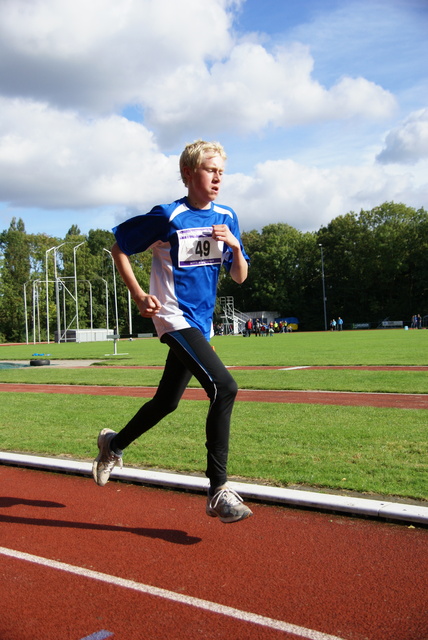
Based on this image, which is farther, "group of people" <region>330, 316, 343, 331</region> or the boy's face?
"group of people" <region>330, 316, 343, 331</region>

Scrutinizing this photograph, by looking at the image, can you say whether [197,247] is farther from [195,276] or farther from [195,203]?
[195,203]

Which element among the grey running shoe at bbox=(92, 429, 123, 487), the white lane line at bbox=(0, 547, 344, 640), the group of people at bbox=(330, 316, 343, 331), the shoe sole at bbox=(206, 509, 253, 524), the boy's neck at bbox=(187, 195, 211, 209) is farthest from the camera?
the group of people at bbox=(330, 316, 343, 331)

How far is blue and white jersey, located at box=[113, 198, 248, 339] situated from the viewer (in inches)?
157

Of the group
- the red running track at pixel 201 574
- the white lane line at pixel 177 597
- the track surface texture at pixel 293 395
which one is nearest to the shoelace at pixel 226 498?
the red running track at pixel 201 574

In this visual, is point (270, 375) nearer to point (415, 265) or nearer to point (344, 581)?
point (344, 581)

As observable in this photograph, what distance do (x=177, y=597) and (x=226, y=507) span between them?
89 centimetres

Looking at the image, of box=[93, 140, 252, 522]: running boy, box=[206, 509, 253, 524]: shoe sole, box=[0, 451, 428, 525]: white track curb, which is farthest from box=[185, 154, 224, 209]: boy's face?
box=[0, 451, 428, 525]: white track curb

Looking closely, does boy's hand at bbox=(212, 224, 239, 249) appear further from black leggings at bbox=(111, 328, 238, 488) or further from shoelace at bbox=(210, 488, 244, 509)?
shoelace at bbox=(210, 488, 244, 509)

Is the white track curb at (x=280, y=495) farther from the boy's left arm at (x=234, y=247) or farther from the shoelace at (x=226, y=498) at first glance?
the boy's left arm at (x=234, y=247)

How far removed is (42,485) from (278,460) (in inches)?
81.7

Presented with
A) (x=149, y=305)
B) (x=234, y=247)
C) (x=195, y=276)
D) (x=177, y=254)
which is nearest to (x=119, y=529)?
(x=149, y=305)

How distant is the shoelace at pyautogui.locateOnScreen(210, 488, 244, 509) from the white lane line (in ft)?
2.73

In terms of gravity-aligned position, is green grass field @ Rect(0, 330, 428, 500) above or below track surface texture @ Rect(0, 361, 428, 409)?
above

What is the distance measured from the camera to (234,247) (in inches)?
162
